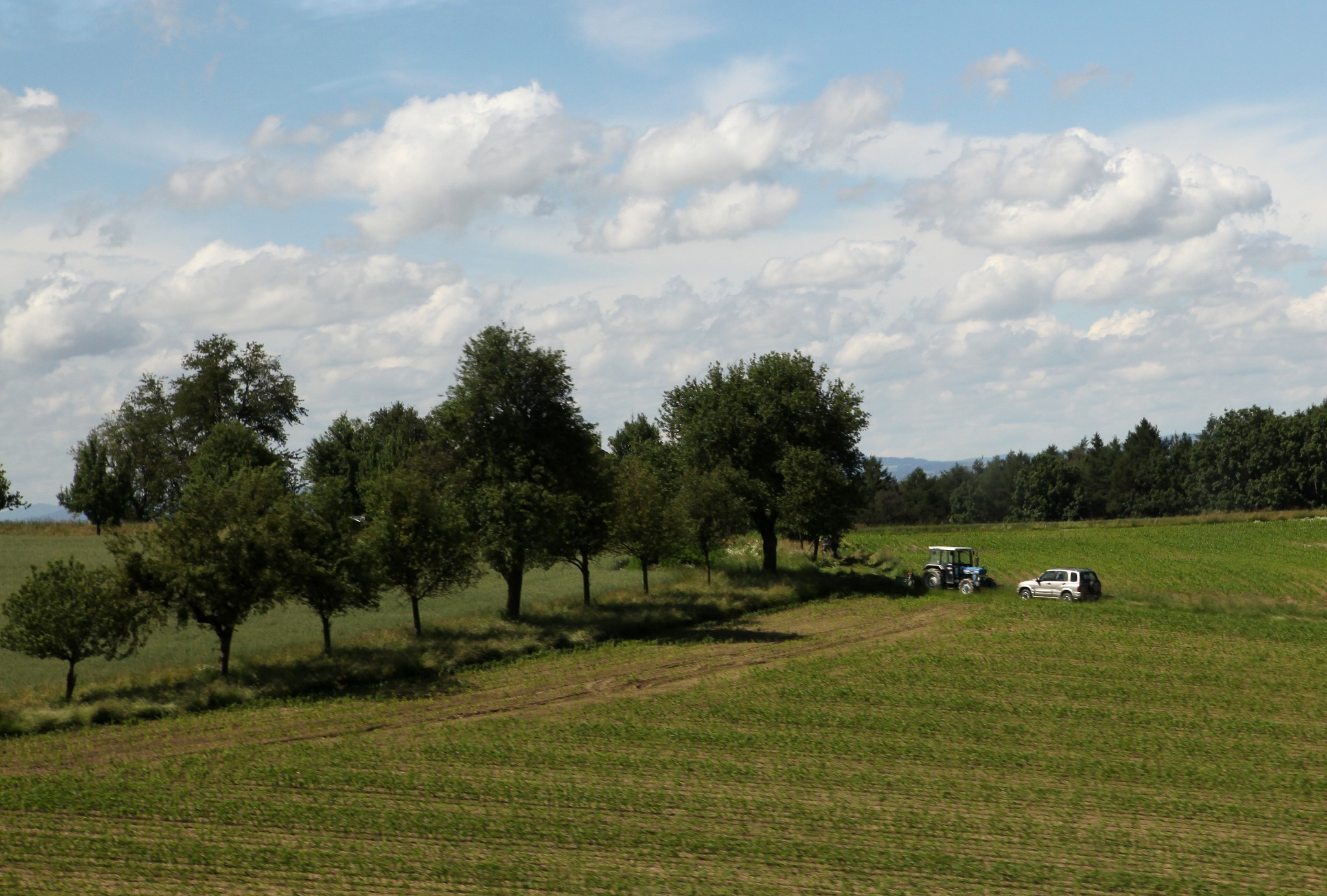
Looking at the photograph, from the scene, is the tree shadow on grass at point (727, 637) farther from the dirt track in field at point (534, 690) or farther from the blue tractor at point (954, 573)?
the blue tractor at point (954, 573)

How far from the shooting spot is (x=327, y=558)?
33.6m

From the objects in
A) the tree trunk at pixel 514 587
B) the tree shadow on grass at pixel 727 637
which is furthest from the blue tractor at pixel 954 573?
the tree trunk at pixel 514 587

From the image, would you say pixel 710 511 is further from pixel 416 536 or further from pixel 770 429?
pixel 416 536

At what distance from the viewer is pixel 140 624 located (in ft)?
99.3

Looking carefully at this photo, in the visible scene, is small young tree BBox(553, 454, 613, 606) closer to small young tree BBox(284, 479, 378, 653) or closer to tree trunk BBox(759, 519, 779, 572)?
small young tree BBox(284, 479, 378, 653)

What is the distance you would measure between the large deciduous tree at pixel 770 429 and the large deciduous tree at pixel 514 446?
44.5ft

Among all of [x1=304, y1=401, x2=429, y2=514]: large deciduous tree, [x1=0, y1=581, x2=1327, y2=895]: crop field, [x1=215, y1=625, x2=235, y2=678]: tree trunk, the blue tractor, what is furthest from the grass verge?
[x1=304, y1=401, x2=429, y2=514]: large deciduous tree

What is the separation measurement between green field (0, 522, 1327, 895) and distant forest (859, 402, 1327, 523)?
9085 centimetres

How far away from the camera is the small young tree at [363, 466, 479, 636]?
35.9m

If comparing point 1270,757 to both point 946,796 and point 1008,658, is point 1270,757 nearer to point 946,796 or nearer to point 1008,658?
point 946,796

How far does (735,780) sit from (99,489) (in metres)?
83.1

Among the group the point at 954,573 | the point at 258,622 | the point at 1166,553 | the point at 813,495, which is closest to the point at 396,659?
the point at 258,622

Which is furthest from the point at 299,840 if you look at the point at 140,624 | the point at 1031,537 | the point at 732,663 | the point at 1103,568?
the point at 1031,537

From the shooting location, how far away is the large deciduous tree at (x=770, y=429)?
5409 centimetres
